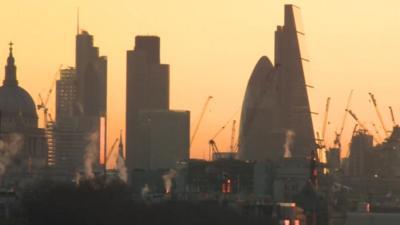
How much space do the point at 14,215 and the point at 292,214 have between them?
136 feet

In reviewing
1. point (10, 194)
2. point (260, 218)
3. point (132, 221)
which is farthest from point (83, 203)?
point (10, 194)

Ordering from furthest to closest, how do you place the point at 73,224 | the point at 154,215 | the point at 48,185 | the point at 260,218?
the point at 260,218 → the point at 48,185 → the point at 154,215 → the point at 73,224

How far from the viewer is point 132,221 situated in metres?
142

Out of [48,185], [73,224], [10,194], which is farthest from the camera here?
[10,194]

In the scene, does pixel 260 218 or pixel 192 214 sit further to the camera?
pixel 260 218

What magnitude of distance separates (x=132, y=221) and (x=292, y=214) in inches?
1856

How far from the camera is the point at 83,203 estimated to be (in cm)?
14412

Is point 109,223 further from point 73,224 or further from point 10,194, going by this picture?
point 10,194

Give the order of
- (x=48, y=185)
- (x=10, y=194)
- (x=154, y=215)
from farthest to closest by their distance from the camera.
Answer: (x=10, y=194)
(x=48, y=185)
(x=154, y=215)

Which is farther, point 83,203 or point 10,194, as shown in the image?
point 10,194

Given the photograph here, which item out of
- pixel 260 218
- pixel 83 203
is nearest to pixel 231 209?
pixel 260 218

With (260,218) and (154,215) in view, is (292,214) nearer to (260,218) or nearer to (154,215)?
(260,218)

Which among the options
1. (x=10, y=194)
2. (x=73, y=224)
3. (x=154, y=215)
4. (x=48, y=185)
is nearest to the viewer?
(x=73, y=224)

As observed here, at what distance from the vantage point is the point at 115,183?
166750mm
